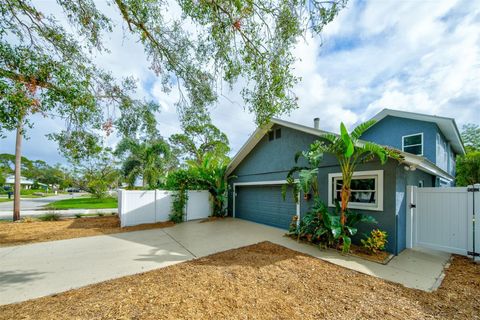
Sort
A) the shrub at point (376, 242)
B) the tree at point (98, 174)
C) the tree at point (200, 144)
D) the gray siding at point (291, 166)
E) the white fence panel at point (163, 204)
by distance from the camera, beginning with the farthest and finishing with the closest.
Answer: the tree at point (98, 174) → the tree at point (200, 144) → the white fence panel at point (163, 204) → the gray siding at point (291, 166) → the shrub at point (376, 242)

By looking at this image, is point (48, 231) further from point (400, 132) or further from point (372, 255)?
point (400, 132)

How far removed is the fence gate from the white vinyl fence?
28.9 ft

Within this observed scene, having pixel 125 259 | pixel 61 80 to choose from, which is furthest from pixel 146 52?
pixel 125 259

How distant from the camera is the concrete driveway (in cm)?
377

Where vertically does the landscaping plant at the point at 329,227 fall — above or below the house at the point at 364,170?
below

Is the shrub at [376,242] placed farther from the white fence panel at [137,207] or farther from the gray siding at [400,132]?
the white fence panel at [137,207]

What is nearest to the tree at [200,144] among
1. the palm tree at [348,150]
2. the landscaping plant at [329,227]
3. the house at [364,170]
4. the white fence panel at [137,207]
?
the house at [364,170]

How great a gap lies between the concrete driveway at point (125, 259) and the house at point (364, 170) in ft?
3.71

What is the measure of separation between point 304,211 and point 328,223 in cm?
191

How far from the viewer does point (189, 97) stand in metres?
5.72

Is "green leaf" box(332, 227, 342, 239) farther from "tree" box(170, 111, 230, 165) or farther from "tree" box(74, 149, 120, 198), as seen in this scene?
"tree" box(74, 149, 120, 198)

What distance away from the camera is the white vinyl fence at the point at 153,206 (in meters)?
8.85

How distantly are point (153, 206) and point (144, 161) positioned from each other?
6.72 metres

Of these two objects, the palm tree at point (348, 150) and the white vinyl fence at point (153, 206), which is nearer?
the palm tree at point (348, 150)
